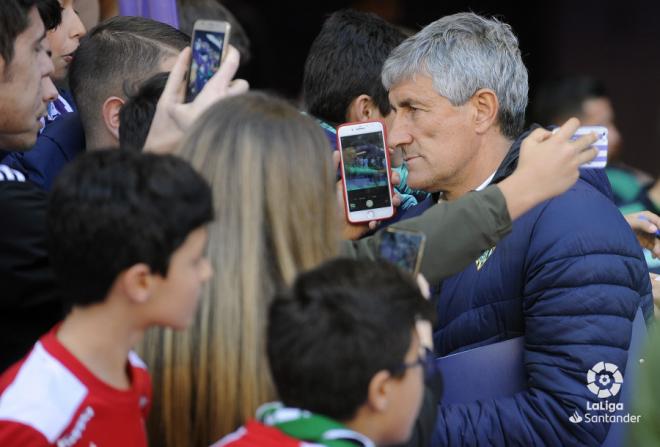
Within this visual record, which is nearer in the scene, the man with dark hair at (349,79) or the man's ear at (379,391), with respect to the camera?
the man's ear at (379,391)

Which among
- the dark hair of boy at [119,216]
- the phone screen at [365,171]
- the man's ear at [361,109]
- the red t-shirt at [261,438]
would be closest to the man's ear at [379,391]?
the red t-shirt at [261,438]

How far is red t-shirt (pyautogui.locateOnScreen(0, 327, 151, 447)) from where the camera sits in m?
1.82

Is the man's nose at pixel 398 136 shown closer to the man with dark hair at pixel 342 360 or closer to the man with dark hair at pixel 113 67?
the man with dark hair at pixel 113 67

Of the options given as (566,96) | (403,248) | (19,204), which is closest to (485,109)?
(403,248)

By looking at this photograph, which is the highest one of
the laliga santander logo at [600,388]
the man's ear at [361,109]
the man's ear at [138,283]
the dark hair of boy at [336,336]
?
the man's ear at [361,109]

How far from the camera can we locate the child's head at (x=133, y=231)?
74.5 inches

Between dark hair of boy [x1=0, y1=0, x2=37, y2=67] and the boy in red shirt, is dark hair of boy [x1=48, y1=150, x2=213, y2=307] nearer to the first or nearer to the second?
the boy in red shirt

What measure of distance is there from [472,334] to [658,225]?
0.99m

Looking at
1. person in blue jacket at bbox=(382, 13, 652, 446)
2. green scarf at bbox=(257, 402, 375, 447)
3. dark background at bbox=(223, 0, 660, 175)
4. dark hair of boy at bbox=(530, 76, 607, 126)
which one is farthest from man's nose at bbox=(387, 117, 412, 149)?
dark background at bbox=(223, 0, 660, 175)

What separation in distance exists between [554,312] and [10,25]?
1.58 meters

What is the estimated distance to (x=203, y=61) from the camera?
2488mm

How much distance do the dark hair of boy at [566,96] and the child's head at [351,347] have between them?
4.41m

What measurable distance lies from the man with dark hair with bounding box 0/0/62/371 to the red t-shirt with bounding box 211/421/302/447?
0.75 meters

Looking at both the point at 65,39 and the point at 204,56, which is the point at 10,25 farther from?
the point at 65,39
